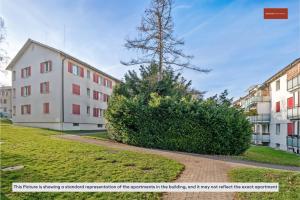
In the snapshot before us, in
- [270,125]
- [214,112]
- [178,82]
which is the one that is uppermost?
[178,82]

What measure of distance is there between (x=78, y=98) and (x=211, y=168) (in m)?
19.1

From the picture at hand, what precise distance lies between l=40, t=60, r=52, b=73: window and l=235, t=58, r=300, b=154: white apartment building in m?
17.4

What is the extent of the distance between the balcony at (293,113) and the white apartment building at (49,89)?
15.2 metres

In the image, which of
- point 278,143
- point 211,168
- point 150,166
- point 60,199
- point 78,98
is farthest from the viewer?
point 78,98

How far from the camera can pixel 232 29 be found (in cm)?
475

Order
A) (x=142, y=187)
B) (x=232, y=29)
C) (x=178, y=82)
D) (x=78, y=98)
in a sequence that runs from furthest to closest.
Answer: (x=78, y=98), (x=178, y=82), (x=232, y=29), (x=142, y=187)

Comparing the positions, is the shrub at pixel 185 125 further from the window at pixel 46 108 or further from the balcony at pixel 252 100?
the window at pixel 46 108

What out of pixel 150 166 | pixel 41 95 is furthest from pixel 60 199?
pixel 41 95

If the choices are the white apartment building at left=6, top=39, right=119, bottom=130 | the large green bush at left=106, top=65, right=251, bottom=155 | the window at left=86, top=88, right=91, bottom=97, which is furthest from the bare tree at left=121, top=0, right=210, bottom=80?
the window at left=86, top=88, right=91, bottom=97

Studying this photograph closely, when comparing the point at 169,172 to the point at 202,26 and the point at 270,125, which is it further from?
the point at 270,125

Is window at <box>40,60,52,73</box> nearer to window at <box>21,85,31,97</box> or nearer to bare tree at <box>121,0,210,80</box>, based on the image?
window at <box>21,85,31,97</box>

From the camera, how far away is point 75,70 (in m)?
22.0

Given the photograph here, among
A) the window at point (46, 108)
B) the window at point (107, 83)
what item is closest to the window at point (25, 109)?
the window at point (46, 108)

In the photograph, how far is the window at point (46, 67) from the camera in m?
20.2
